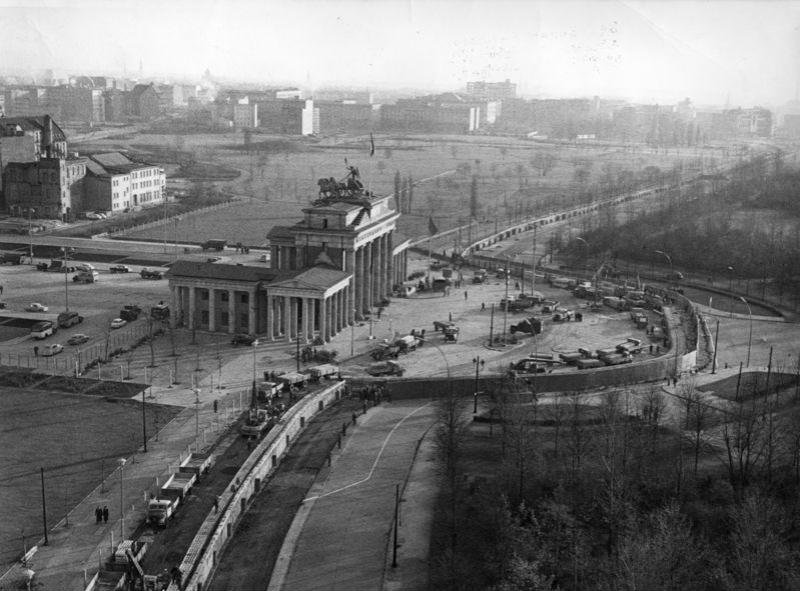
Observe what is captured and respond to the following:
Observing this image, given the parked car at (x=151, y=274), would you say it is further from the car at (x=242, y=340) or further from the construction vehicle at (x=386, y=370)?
the construction vehicle at (x=386, y=370)

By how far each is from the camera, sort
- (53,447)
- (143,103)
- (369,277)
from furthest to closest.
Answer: (143,103)
(369,277)
(53,447)

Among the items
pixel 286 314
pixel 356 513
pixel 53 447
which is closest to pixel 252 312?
pixel 286 314

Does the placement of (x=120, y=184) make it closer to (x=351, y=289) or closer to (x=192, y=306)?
(x=192, y=306)

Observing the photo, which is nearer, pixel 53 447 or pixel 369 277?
pixel 53 447

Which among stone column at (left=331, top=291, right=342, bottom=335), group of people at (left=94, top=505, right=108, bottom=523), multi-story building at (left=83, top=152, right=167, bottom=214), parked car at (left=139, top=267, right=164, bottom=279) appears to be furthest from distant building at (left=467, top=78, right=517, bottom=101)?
group of people at (left=94, top=505, right=108, bottom=523)

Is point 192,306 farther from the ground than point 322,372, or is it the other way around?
point 192,306

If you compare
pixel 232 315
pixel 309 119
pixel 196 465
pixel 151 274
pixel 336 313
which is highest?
pixel 309 119
